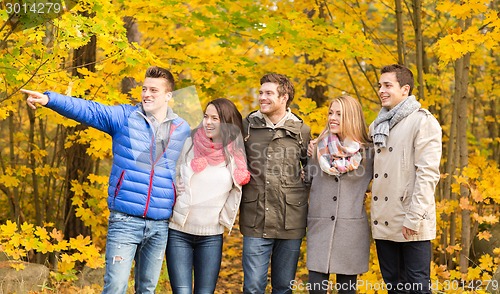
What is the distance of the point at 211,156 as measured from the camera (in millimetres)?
3570

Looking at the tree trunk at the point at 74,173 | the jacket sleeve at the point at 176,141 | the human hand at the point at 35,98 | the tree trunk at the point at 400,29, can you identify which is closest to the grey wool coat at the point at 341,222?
the jacket sleeve at the point at 176,141

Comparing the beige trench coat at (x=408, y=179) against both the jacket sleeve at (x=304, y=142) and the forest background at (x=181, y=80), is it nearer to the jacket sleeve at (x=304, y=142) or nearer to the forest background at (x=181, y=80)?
the jacket sleeve at (x=304, y=142)

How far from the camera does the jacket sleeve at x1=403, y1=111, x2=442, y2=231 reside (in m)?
3.41

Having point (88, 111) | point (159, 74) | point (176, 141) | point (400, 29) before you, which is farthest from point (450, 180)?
A: point (88, 111)

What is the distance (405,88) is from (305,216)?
3.45 feet

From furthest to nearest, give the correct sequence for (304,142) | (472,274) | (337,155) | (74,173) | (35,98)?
(74,173)
(472,274)
(304,142)
(337,155)
(35,98)

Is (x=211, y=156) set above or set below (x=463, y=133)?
below

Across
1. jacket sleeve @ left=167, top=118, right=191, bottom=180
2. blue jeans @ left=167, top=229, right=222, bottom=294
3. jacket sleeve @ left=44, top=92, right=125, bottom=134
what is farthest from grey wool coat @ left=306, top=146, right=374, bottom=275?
jacket sleeve @ left=44, top=92, right=125, bottom=134

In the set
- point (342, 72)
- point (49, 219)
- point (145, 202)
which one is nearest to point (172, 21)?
point (49, 219)

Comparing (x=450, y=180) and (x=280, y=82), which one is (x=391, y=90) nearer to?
(x=280, y=82)

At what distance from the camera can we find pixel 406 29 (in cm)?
870

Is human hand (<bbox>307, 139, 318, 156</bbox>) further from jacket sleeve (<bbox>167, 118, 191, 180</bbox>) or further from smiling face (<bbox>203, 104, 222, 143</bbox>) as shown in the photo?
jacket sleeve (<bbox>167, 118, 191, 180</bbox>)

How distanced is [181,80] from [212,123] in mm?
2806

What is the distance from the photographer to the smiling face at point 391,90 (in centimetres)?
366
